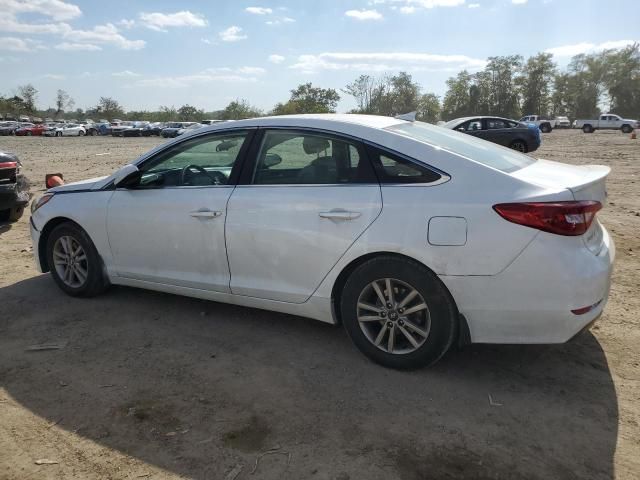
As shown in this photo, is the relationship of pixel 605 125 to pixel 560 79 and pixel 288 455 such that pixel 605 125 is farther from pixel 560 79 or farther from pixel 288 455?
pixel 288 455

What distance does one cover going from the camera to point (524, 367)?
3477 millimetres

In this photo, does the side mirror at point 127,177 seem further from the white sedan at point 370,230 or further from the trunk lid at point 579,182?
the trunk lid at point 579,182

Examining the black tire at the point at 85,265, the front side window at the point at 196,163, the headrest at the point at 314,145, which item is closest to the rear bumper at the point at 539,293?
the headrest at the point at 314,145

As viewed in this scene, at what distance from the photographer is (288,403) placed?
122 inches

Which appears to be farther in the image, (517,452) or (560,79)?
(560,79)

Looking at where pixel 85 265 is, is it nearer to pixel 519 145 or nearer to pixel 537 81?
pixel 519 145

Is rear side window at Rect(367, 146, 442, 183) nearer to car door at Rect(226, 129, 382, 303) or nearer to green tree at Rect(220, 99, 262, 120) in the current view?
car door at Rect(226, 129, 382, 303)

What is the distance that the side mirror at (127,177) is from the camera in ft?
14.2

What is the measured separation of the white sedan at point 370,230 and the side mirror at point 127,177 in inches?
0.5

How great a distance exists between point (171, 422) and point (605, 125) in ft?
201

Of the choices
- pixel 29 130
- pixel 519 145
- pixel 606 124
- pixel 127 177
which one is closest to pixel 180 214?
pixel 127 177

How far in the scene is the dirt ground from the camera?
2.58m

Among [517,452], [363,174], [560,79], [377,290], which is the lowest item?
[517,452]

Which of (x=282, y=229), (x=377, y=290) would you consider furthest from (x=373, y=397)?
(x=282, y=229)
